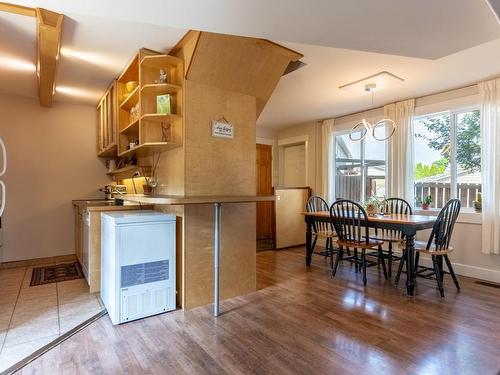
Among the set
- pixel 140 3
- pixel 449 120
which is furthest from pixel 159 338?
pixel 449 120

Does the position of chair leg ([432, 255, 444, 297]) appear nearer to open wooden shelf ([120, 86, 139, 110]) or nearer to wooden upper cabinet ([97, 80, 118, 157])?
open wooden shelf ([120, 86, 139, 110])

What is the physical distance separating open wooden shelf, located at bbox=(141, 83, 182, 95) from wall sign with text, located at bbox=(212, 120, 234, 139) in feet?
1.52

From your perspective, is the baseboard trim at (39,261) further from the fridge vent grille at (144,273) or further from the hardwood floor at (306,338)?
the fridge vent grille at (144,273)

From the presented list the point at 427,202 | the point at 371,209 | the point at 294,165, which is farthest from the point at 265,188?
the point at 427,202

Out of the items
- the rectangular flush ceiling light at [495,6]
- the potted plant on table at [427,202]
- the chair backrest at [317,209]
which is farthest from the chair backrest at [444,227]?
the rectangular flush ceiling light at [495,6]

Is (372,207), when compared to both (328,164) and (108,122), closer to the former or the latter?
(328,164)

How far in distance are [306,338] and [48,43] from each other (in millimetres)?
3112

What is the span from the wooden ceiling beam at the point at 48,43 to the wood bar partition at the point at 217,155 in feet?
3.04

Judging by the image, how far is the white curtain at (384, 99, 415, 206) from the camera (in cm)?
420

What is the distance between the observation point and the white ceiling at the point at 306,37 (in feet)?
5.40

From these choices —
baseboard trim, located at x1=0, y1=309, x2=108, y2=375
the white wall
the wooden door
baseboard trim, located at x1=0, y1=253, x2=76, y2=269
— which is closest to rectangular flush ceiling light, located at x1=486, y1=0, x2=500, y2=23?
baseboard trim, located at x1=0, y1=309, x2=108, y2=375

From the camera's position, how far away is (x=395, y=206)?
13.5 feet

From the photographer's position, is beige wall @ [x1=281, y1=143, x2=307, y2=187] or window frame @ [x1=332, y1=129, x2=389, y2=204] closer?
window frame @ [x1=332, y1=129, x2=389, y2=204]

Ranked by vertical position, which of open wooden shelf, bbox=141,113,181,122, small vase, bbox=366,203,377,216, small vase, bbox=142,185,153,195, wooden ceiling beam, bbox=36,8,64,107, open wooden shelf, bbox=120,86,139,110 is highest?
wooden ceiling beam, bbox=36,8,64,107
